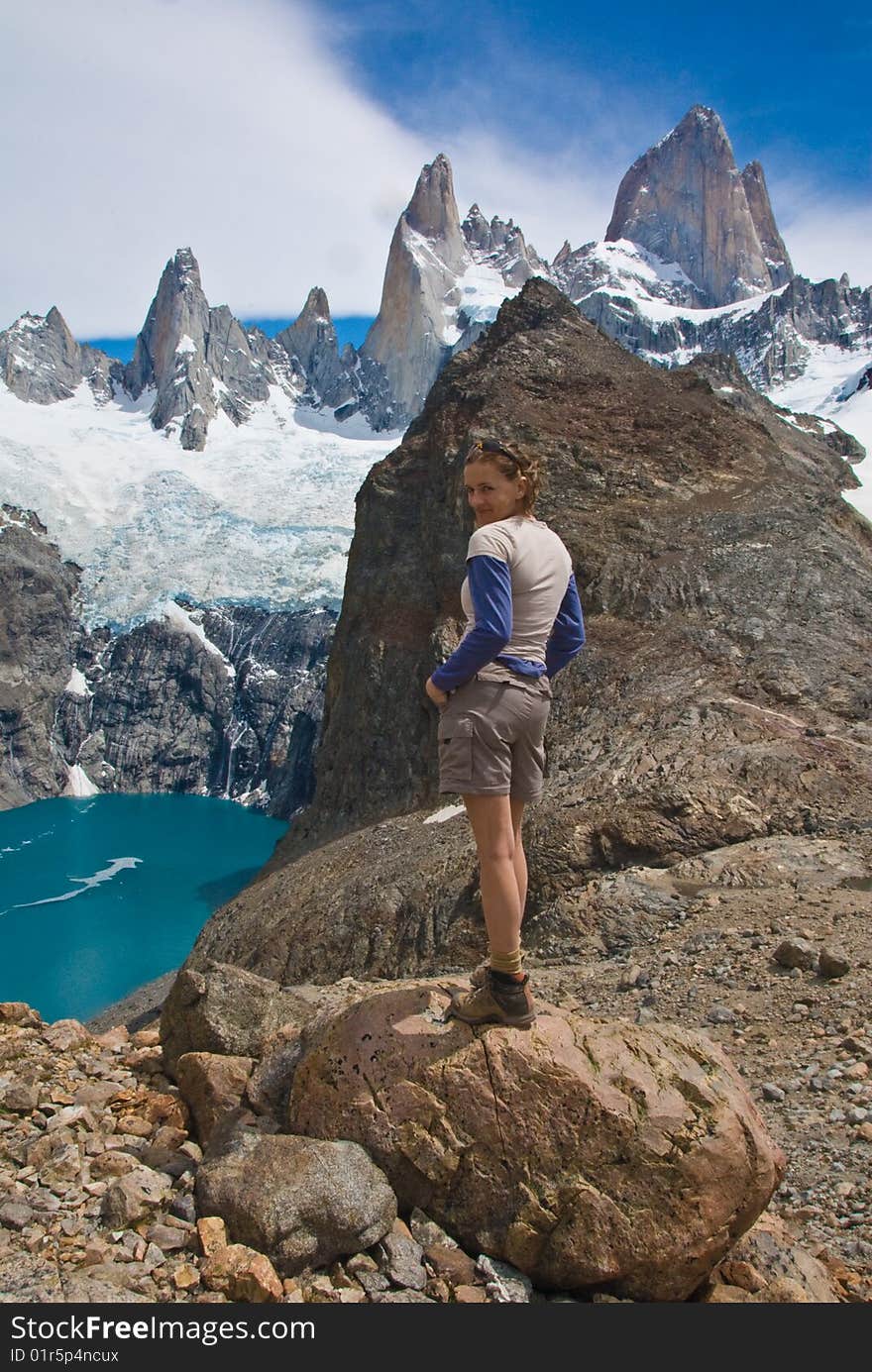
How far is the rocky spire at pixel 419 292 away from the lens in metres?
182

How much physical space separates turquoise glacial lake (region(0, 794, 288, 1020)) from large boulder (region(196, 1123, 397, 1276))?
34.2 meters

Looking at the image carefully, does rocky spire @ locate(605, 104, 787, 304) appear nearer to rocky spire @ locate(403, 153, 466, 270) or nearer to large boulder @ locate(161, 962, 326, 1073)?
rocky spire @ locate(403, 153, 466, 270)

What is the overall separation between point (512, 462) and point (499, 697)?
129 centimetres

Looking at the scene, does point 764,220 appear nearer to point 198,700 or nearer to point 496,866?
point 198,700

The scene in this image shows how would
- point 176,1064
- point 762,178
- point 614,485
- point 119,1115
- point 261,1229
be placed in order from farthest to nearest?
1. point 762,178
2. point 614,485
3. point 176,1064
4. point 119,1115
5. point 261,1229

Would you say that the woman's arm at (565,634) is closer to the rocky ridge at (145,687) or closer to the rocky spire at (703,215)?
the rocky ridge at (145,687)

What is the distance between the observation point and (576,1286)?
13.9ft

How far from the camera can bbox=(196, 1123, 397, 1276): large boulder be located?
4.10 metres

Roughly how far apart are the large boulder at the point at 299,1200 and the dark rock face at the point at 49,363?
17996cm

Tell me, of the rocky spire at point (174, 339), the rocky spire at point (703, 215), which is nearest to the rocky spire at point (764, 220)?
the rocky spire at point (703, 215)

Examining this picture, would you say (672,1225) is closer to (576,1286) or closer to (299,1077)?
(576,1286)

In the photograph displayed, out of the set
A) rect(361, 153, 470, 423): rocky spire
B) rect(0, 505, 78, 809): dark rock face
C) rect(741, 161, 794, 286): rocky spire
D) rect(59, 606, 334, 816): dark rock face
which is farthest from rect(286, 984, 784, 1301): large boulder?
rect(741, 161, 794, 286): rocky spire

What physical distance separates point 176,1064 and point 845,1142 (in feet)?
13.1

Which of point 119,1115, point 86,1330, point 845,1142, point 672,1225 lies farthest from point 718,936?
point 86,1330
